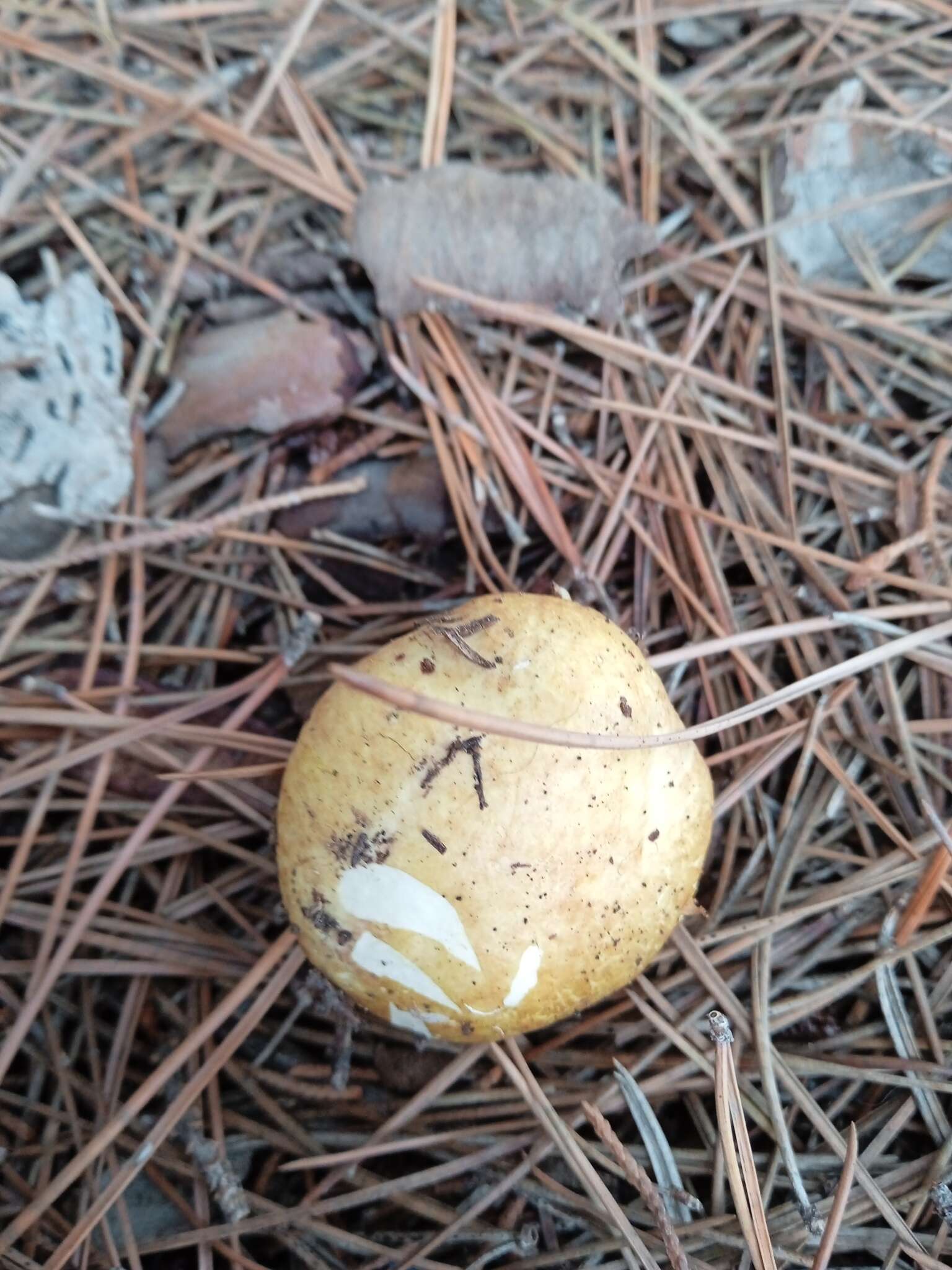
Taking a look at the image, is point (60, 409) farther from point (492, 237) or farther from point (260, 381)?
point (492, 237)

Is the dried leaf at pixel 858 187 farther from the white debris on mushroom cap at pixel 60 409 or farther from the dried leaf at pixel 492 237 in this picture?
the white debris on mushroom cap at pixel 60 409

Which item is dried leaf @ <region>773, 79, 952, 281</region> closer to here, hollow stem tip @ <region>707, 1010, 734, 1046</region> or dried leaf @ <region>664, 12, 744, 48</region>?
dried leaf @ <region>664, 12, 744, 48</region>

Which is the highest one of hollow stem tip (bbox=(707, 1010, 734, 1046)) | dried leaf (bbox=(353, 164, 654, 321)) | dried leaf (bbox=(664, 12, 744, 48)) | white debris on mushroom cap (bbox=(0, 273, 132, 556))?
dried leaf (bbox=(664, 12, 744, 48))

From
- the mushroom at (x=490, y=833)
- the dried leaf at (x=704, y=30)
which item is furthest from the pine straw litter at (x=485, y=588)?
the mushroom at (x=490, y=833)

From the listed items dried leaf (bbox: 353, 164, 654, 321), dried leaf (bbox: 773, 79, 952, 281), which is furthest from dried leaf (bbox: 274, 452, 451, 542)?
dried leaf (bbox: 773, 79, 952, 281)

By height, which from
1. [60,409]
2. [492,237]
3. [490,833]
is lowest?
[490,833]

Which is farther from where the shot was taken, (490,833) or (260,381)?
(260,381)

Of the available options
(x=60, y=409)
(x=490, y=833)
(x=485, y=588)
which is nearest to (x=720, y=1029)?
(x=490, y=833)
